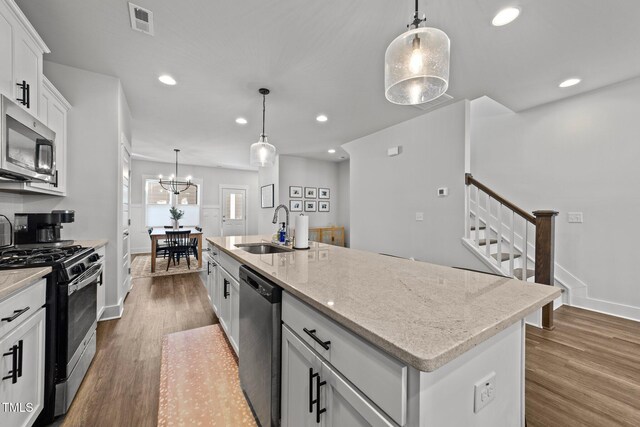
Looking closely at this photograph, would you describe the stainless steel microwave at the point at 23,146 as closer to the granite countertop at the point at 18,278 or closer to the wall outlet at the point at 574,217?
the granite countertop at the point at 18,278

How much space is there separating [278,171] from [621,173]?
5.53m

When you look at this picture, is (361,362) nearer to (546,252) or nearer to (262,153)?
(262,153)

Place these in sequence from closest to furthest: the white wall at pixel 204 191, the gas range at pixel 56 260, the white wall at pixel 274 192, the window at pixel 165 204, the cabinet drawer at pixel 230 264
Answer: the gas range at pixel 56 260, the cabinet drawer at pixel 230 264, the white wall at pixel 274 192, the white wall at pixel 204 191, the window at pixel 165 204

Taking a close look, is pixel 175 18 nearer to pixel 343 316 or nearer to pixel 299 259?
pixel 299 259

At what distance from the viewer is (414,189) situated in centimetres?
397

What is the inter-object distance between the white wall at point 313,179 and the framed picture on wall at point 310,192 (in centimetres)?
8

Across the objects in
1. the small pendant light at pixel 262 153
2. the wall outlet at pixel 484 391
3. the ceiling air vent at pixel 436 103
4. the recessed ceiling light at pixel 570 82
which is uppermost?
the recessed ceiling light at pixel 570 82

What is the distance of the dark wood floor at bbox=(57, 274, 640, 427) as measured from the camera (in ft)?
4.94

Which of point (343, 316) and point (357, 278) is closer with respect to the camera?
point (343, 316)

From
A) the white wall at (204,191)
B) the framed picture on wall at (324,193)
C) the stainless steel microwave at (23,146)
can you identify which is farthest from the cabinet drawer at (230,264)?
the white wall at (204,191)

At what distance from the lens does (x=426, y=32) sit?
1192mm

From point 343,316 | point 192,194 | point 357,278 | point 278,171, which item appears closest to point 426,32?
point 357,278

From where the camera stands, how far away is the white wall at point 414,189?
3393 mm

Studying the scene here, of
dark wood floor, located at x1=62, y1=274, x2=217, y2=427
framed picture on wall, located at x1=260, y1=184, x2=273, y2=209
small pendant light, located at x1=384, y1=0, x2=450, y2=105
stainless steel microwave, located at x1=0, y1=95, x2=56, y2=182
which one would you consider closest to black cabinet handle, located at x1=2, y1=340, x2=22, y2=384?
dark wood floor, located at x1=62, y1=274, x2=217, y2=427
